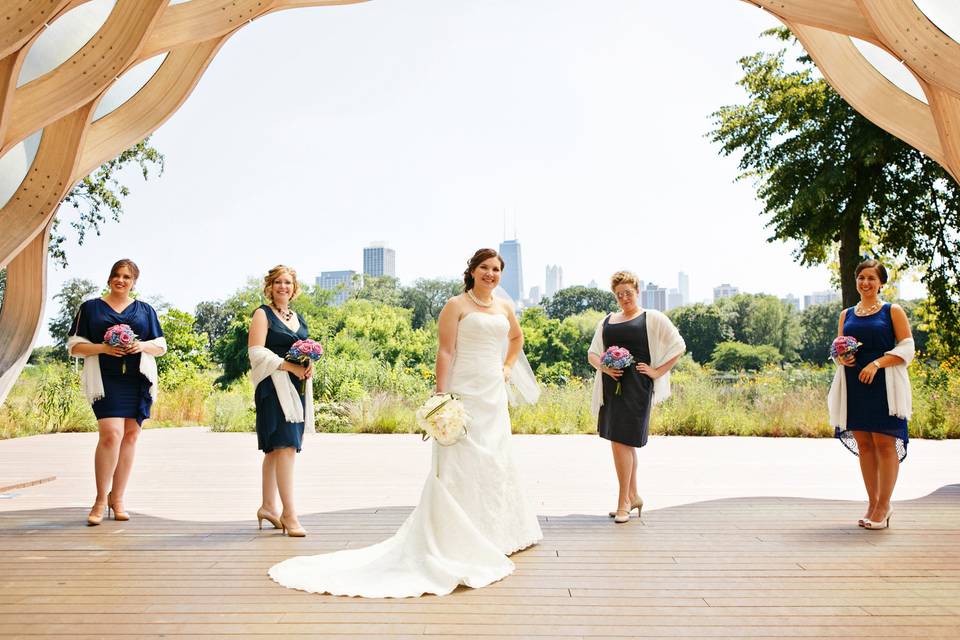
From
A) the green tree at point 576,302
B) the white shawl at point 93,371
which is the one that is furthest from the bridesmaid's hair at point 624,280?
the green tree at point 576,302

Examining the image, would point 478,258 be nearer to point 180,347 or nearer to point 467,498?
point 467,498

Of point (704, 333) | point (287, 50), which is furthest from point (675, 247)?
point (287, 50)

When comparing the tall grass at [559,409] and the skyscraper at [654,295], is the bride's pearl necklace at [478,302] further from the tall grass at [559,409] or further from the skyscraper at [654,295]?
the skyscraper at [654,295]

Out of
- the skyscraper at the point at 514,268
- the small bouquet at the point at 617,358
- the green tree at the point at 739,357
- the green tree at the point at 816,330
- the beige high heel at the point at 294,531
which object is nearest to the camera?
the beige high heel at the point at 294,531

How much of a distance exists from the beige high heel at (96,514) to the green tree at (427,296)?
63642 mm

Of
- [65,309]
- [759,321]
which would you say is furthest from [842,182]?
[759,321]

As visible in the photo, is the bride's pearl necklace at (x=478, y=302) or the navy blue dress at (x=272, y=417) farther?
the navy blue dress at (x=272, y=417)

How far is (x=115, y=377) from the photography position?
614 centimetres

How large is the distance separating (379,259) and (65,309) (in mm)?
83813

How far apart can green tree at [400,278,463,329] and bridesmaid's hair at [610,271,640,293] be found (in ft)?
209

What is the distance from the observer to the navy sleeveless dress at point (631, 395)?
626 cm

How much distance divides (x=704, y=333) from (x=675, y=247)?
55.6 m

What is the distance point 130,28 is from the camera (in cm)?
618

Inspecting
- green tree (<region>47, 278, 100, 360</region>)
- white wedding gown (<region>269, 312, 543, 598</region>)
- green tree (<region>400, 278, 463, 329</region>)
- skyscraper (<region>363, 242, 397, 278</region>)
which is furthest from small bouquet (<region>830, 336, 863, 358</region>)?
skyscraper (<region>363, 242, 397, 278</region>)
